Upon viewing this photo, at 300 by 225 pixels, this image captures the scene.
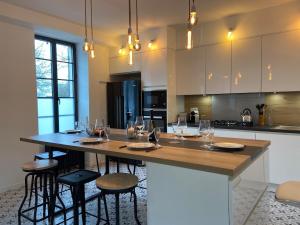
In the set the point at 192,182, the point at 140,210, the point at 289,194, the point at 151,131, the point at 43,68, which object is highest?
the point at 43,68

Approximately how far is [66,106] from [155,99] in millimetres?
1822

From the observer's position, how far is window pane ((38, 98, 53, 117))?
13.8 ft

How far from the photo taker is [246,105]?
13.0 ft

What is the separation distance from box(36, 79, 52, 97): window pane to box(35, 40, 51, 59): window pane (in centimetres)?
44

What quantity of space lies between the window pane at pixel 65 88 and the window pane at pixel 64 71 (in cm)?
10

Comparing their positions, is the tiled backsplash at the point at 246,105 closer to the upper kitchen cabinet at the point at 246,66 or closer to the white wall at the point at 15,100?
the upper kitchen cabinet at the point at 246,66

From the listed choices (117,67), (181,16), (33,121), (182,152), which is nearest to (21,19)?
(33,121)

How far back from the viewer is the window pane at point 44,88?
4.16m

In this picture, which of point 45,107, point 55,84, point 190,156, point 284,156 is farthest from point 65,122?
point 284,156

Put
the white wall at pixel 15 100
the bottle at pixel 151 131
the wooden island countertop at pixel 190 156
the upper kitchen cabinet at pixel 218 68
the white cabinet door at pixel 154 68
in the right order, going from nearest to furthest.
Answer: the wooden island countertop at pixel 190 156 → the bottle at pixel 151 131 → the white wall at pixel 15 100 → the upper kitchen cabinet at pixel 218 68 → the white cabinet door at pixel 154 68

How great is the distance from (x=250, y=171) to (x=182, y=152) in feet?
1.60

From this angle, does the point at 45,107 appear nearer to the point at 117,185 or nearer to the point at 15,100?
the point at 15,100

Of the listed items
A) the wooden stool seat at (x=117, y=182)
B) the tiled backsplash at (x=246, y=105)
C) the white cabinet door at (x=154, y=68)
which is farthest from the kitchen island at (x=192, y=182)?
the white cabinet door at (x=154, y=68)

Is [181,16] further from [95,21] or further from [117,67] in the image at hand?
[117,67]
